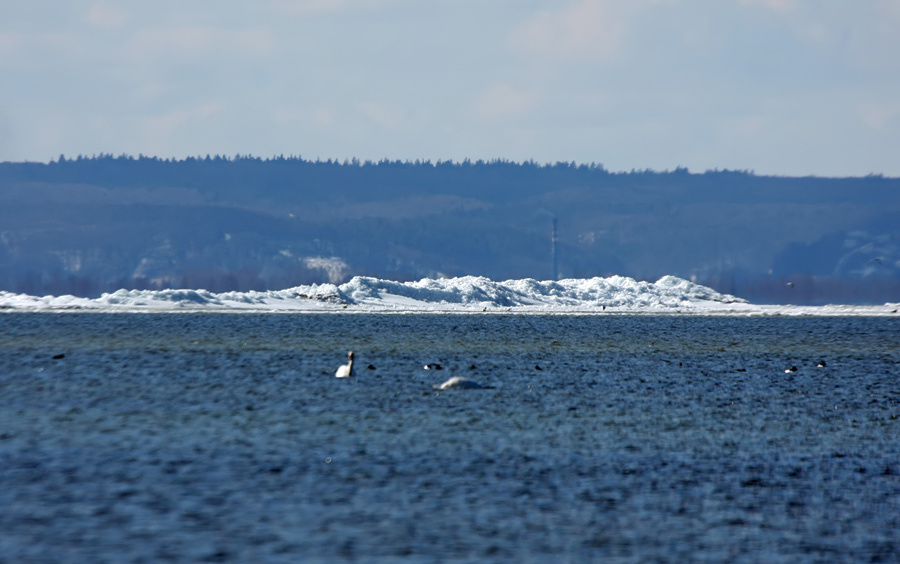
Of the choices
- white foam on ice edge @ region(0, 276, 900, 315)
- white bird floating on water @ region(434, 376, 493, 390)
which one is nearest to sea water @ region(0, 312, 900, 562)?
white bird floating on water @ region(434, 376, 493, 390)

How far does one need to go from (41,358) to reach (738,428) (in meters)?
33.0

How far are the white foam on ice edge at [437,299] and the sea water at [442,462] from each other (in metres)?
86.6

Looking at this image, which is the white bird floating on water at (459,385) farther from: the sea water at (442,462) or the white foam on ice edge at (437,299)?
the white foam on ice edge at (437,299)

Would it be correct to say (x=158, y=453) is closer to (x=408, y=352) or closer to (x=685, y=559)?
Answer: (x=685, y=559)

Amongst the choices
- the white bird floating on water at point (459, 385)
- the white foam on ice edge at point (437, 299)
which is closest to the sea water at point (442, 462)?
the white bird floating on water at point (459, 385)

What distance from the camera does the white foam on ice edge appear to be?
138250 mm

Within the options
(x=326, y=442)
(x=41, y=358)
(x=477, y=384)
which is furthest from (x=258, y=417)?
(x=41, y=358)

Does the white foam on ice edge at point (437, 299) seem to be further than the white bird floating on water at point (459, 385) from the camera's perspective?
Yes

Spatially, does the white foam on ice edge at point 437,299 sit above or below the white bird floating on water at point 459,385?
above

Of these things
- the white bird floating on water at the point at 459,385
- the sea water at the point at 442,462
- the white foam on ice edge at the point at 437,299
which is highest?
the white foam on ice edge at the point at 437,299

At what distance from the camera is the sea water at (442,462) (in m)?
17.8

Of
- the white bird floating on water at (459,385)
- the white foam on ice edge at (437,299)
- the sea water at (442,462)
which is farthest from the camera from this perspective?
the white foam on ice edge at (437,299)

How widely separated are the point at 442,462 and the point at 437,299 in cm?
13069

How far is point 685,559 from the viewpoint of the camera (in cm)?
1716
